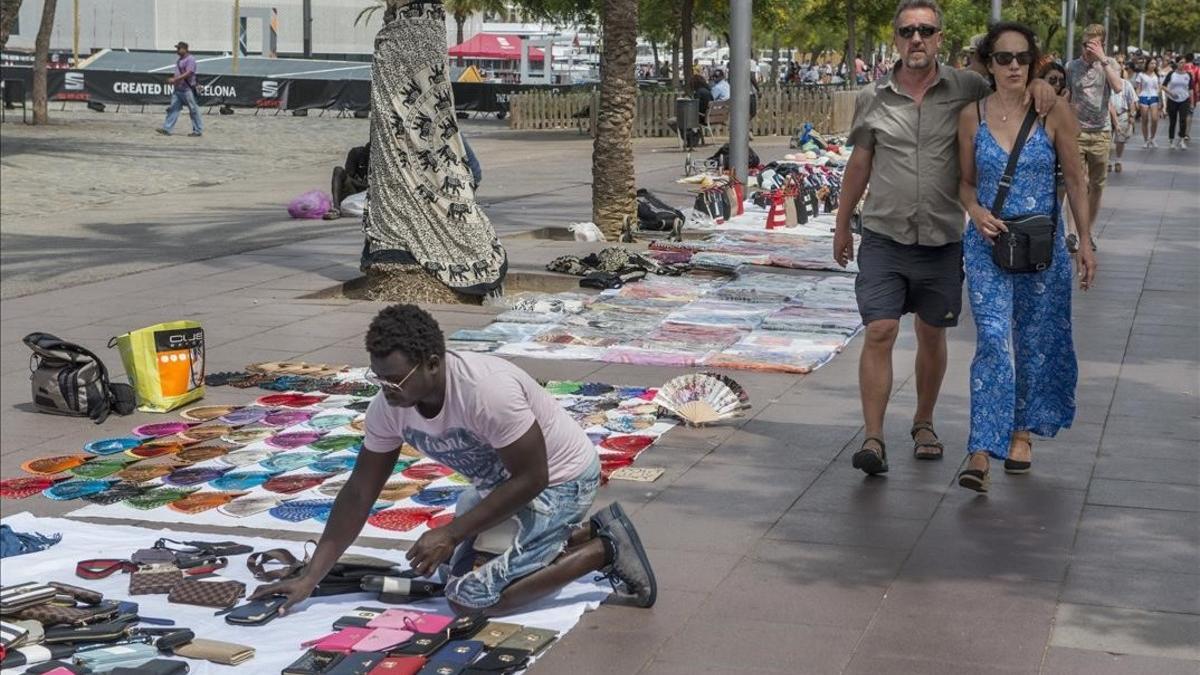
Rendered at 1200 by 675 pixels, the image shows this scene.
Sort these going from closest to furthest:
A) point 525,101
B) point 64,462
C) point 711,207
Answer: point 64,462 → point 711,207 → point 525,101

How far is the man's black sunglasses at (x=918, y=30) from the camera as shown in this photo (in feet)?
22.4

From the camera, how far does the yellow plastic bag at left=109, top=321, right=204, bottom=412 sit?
8789 mm

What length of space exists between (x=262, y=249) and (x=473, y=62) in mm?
52496

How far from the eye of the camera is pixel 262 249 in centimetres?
1577

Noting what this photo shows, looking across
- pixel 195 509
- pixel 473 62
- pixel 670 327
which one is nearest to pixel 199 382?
pixel 195 509

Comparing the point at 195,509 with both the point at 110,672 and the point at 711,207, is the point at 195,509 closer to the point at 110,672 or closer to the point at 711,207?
the point at 110,672

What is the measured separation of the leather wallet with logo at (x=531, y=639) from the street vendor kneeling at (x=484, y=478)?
157 millimetres

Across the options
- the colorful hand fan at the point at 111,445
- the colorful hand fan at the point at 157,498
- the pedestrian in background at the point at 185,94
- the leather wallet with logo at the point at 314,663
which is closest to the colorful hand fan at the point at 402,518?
the colorful hand fan at the point at 157,498

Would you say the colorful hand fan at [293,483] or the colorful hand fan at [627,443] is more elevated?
the colorful hand fan at [627,443]

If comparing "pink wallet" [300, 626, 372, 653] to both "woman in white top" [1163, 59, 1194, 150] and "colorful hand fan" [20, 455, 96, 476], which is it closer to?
"colorful hand fan" [20, 455, 96, 476]

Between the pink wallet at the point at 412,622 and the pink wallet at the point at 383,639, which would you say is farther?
the pink wallet at the point at 412,622

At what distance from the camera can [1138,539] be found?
6109mm

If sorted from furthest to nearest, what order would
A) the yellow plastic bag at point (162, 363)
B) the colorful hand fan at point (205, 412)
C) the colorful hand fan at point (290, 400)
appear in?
the colorful hand fan at point (290, 400)
the yellow plastic bag at point (162, 363)
the colorful hand fan at point (205, 412)

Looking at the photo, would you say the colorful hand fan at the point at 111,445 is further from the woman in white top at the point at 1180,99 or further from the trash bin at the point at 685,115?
the woman in white top at the point at 1180,99
